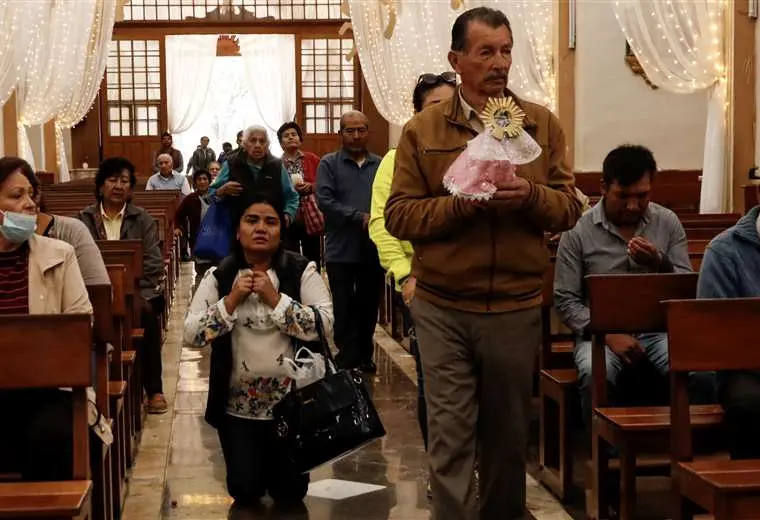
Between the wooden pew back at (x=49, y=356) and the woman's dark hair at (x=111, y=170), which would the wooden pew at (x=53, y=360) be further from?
the woman's dark hair at (x=111, y=170)

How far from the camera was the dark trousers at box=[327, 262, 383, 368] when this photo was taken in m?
8.25

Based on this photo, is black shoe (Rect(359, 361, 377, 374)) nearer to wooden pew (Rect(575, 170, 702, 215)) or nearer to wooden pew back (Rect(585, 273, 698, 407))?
wooden pew back (Rect(585, 273, 698, 407))

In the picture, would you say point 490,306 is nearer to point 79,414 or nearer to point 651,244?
point 79,414

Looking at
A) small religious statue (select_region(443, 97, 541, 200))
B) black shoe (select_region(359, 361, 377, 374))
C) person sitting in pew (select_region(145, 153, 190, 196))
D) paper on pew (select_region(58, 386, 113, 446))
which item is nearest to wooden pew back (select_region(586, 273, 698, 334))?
small religious statue (select_region(443, 97, 541, 200))

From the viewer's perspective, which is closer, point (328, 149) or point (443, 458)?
point (443, 458)

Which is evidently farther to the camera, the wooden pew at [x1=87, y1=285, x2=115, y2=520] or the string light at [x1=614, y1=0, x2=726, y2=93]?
the string light at [x1=614, y1=0, x2=726, y2=93]

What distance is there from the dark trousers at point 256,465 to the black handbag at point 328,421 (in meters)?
0.31

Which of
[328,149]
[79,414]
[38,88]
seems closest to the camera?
[79,414]

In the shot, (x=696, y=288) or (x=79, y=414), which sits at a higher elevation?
(x=696, y=288)

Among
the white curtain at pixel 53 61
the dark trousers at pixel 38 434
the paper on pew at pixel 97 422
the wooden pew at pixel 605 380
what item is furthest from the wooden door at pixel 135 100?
the dark trousers at pixel 38 434

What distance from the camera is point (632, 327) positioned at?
15.8 ft

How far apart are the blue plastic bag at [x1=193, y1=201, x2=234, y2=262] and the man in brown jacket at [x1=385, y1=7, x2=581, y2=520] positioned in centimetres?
487

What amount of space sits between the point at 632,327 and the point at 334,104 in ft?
78.0

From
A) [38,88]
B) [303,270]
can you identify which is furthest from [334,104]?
[303,270]
